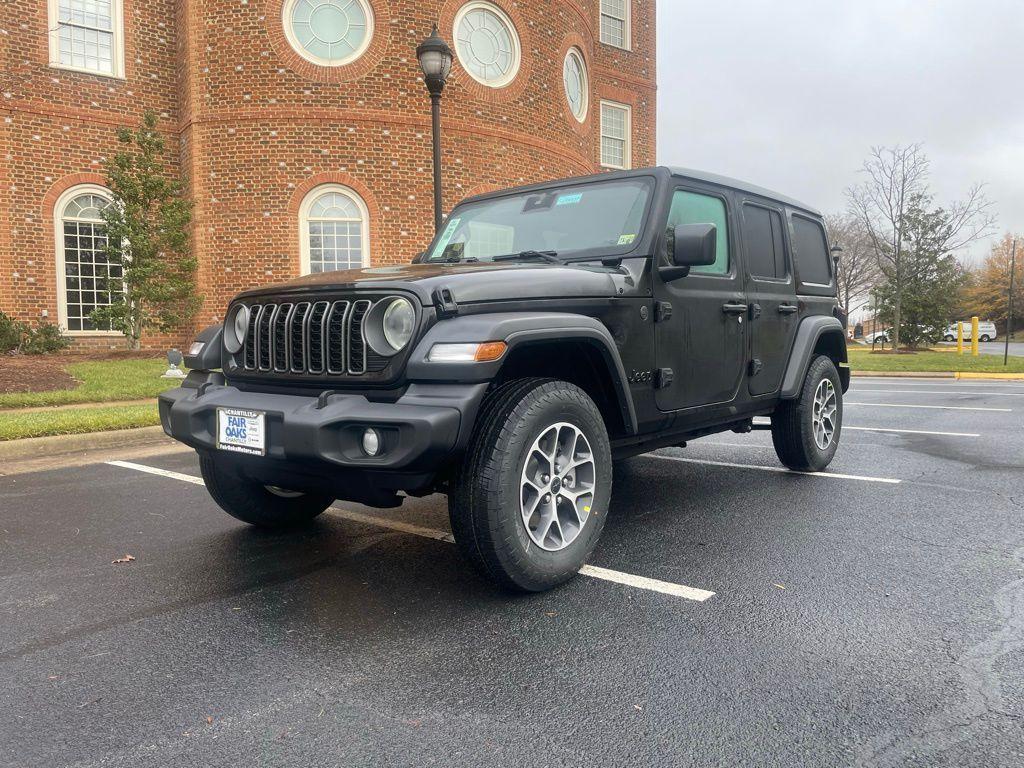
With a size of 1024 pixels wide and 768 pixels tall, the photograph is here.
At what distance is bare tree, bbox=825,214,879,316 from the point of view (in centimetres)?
4709

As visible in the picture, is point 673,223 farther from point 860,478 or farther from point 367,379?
point 860,478

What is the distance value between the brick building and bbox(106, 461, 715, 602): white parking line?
32.6ft

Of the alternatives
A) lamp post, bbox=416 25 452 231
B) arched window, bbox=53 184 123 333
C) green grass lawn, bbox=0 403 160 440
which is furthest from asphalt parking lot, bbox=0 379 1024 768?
arched window, bbox=53 184 123 333

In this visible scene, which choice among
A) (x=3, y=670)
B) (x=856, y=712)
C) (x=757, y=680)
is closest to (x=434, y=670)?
(x=757, y=680)

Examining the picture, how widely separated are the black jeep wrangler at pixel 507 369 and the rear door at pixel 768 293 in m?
0.04

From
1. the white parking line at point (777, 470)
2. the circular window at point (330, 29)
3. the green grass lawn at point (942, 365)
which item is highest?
the circular window at point (330, 29)

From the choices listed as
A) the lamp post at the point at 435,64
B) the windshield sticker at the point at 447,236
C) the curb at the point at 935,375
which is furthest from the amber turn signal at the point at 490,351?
the curb at the point at 935,375

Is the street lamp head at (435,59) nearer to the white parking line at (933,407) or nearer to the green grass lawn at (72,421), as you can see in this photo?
the green grass lawn at (72,421)

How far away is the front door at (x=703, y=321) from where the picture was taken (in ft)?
13.0

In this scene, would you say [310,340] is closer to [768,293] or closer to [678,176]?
[678,176]

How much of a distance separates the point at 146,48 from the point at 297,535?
15263mm

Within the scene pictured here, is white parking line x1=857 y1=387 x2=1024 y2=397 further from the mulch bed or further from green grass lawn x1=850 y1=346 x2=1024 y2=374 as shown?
the mulch bed

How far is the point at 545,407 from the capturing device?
122 inches

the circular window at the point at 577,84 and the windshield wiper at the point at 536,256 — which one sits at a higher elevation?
the circular window at the point at 577,84
